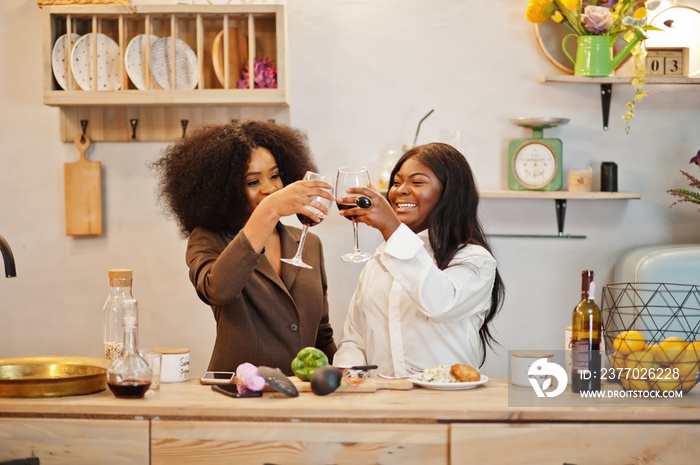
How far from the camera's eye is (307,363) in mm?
1754

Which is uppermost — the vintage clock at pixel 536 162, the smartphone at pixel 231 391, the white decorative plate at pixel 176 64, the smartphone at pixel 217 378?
the white decorative plate at pixel 176 64

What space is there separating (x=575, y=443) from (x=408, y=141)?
199 cm

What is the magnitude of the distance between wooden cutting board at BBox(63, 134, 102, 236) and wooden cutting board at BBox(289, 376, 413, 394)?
192 centimetres

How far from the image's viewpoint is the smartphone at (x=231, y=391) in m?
1.63

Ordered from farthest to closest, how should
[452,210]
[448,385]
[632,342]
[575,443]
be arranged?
[452,210] → [448,385] → [632,342] → [575,443]

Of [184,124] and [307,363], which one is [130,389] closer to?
[307,363]

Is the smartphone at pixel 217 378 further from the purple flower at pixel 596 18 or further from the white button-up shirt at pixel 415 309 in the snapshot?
the purple flower at pixel 596 18

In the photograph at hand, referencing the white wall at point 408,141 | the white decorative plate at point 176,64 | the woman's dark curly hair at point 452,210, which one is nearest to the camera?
the woman's dark curly hair at point 452,210

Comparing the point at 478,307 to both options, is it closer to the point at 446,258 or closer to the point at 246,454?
the point at 446,258

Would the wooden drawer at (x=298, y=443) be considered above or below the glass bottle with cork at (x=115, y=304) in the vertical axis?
below

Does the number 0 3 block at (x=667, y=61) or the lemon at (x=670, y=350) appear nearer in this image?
the lemon at (x=670, y=350)

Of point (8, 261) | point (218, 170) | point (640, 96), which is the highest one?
point (640, 96)

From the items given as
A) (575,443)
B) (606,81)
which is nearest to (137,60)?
(606,81)

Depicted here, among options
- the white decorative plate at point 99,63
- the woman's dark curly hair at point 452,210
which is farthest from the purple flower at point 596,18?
the white decorative plate at point 99,63
